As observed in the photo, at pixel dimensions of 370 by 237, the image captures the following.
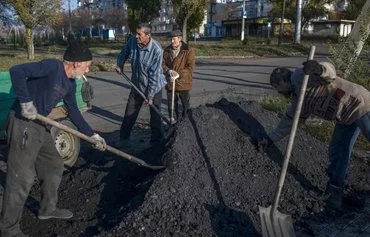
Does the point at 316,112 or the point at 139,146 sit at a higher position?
the point at 316,112

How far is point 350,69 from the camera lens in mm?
6789

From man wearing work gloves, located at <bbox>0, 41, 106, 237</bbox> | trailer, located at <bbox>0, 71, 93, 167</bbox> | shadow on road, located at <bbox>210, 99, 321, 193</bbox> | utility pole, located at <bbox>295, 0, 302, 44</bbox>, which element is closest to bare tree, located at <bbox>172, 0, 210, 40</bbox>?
utility pole, located at <bbox>295, 0, 302, 44</bbox>

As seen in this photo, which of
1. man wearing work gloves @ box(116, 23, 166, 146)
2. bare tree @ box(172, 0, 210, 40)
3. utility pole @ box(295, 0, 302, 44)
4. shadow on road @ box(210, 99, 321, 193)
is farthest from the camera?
utility pole @ box(295, 0, 302, 44)

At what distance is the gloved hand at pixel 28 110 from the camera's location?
3469 millimetres

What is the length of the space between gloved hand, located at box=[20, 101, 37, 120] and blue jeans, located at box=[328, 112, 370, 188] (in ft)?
9.25

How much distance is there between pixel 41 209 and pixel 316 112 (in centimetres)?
266

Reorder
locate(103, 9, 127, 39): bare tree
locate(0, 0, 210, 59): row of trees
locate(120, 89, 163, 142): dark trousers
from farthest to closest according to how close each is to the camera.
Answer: locate(103, 9, 127, 39): bare tree, locate(0, 0, 210, 59): row of trees, locate(120, 89, 163, 142): dark trousers

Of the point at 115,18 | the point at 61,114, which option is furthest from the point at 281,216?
the point at 115,18

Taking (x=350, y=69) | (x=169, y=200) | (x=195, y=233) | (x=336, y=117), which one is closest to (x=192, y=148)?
(x=169, y=200)

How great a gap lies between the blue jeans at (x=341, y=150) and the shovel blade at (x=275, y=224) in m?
0.94

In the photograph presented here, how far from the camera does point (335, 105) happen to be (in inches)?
167

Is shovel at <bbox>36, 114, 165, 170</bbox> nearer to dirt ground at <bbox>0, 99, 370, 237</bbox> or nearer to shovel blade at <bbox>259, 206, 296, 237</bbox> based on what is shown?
dirt ground at <bbox>0, 99, 370, 237</bbox>

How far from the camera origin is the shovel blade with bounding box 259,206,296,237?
3.75m

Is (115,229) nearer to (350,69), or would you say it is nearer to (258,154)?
(258,154)
